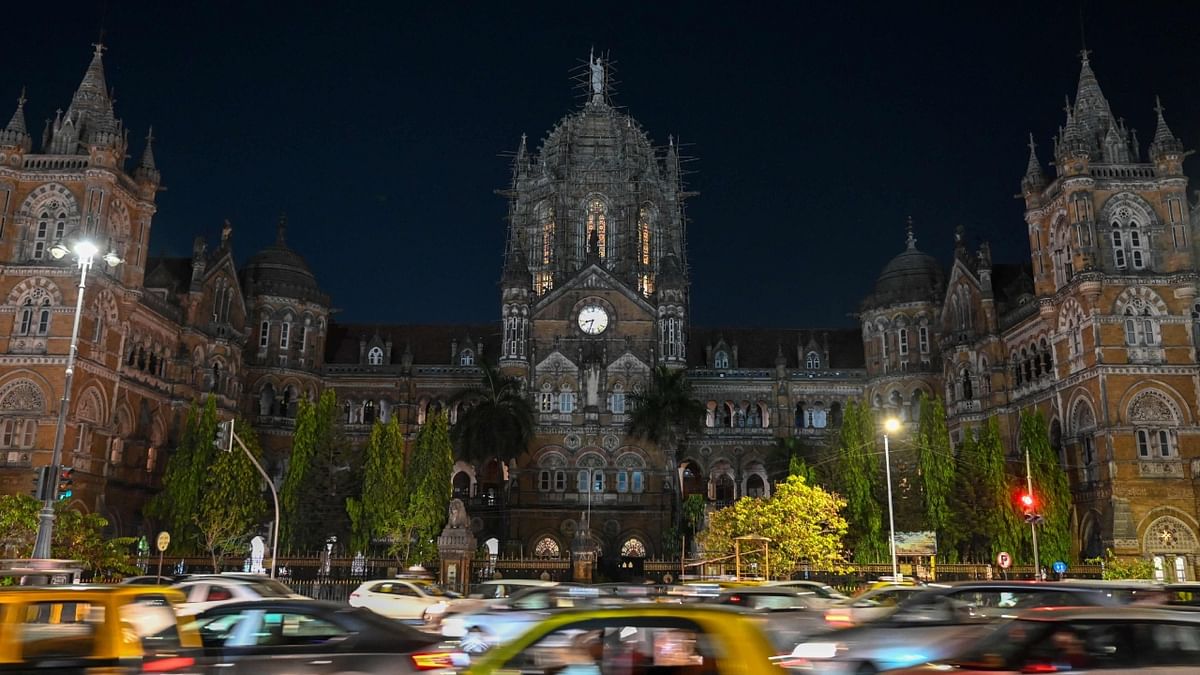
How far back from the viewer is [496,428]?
62656 millimetres

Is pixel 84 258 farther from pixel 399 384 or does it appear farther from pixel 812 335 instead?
pixel 812 335

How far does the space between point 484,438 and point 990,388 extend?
106 ft

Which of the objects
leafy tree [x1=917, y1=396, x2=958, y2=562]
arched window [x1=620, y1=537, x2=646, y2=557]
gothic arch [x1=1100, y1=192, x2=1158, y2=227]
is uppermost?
gothic arch [x1=1100, y1=192, x2=1158, y2=227]

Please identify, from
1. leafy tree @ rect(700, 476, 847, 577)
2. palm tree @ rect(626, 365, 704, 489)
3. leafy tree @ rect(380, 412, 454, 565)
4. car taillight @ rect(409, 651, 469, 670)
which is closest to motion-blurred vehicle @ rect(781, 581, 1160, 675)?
car taillight @ rect(409, 651, 469, 670)

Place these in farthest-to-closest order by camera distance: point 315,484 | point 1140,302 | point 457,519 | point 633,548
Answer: point 633,548
point 315,484
point 1140,302
point 457,519

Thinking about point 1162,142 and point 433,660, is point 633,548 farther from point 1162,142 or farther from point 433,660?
point 433,660

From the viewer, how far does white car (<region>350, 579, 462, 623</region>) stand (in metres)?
26.4

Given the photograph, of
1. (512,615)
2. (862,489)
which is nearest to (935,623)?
(512,615)

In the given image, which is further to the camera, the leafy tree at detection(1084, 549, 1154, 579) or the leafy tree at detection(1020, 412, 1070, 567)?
the leafy tree at detection(1020, 412, 1070, 567)

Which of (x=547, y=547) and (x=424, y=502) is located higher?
(x=424, y=502)

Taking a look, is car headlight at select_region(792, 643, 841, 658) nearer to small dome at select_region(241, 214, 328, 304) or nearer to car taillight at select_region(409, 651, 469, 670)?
car taillight at select_region(409, 651, 469, 670)

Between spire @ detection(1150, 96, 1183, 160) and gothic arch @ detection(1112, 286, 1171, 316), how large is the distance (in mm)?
8115

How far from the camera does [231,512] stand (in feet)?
164

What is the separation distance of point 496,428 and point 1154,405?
121ft
